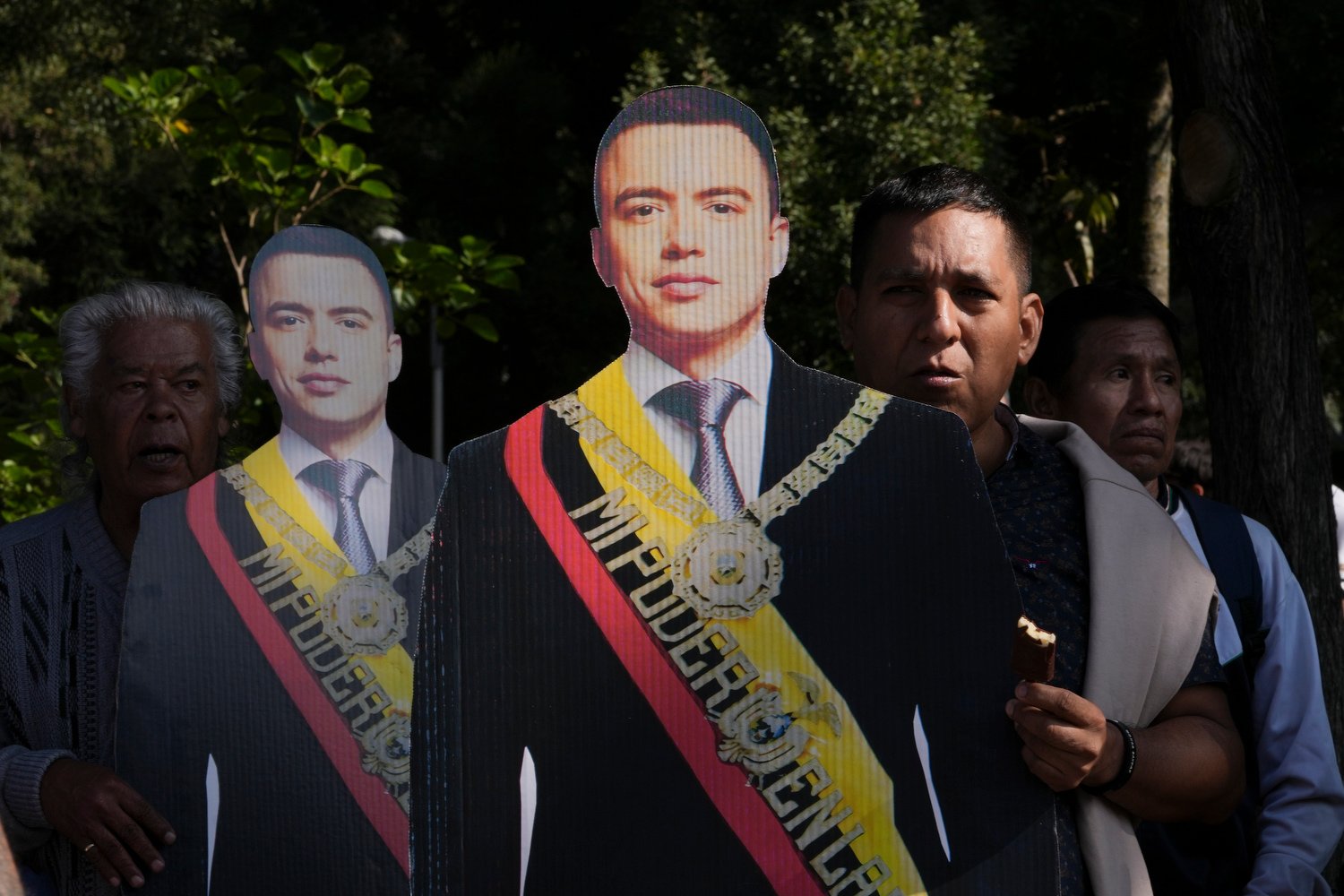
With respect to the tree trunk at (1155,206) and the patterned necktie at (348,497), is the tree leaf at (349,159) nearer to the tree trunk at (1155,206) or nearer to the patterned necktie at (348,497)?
the patterned necktie at (348,497)

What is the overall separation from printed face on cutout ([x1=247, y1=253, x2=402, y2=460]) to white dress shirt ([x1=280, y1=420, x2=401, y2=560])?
0.01m

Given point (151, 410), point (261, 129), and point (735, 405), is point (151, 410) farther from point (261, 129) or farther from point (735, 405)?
point (261, 129)

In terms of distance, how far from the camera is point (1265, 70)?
3.68m

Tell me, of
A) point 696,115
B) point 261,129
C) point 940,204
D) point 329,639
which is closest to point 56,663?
point 329,639

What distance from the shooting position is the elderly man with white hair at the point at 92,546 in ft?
7.14

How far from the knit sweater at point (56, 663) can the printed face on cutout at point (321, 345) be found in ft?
1.41

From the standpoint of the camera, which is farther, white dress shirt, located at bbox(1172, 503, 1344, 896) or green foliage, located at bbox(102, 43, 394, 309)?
green foliage, located at bbox(102, 43, 394, 309)

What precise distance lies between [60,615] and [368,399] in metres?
0.59

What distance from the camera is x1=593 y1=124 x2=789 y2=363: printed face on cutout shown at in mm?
1783

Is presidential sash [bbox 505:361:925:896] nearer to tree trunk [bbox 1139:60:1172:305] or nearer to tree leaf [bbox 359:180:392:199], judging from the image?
tree leaf [bbox 359:180:392:199]

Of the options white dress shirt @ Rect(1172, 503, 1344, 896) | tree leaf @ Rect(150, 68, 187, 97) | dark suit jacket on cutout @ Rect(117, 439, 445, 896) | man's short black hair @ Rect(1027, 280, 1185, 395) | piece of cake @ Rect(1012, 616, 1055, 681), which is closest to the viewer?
piece of cake @ Rect(1012, 616, 1055, 681)

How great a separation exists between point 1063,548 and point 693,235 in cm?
58

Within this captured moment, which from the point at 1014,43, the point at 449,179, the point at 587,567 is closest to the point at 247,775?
the point at 587,567

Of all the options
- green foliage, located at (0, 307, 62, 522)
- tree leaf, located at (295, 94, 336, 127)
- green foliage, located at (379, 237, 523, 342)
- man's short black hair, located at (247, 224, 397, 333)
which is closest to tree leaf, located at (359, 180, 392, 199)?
green foliage, located at (379, 237, 523, 342)
